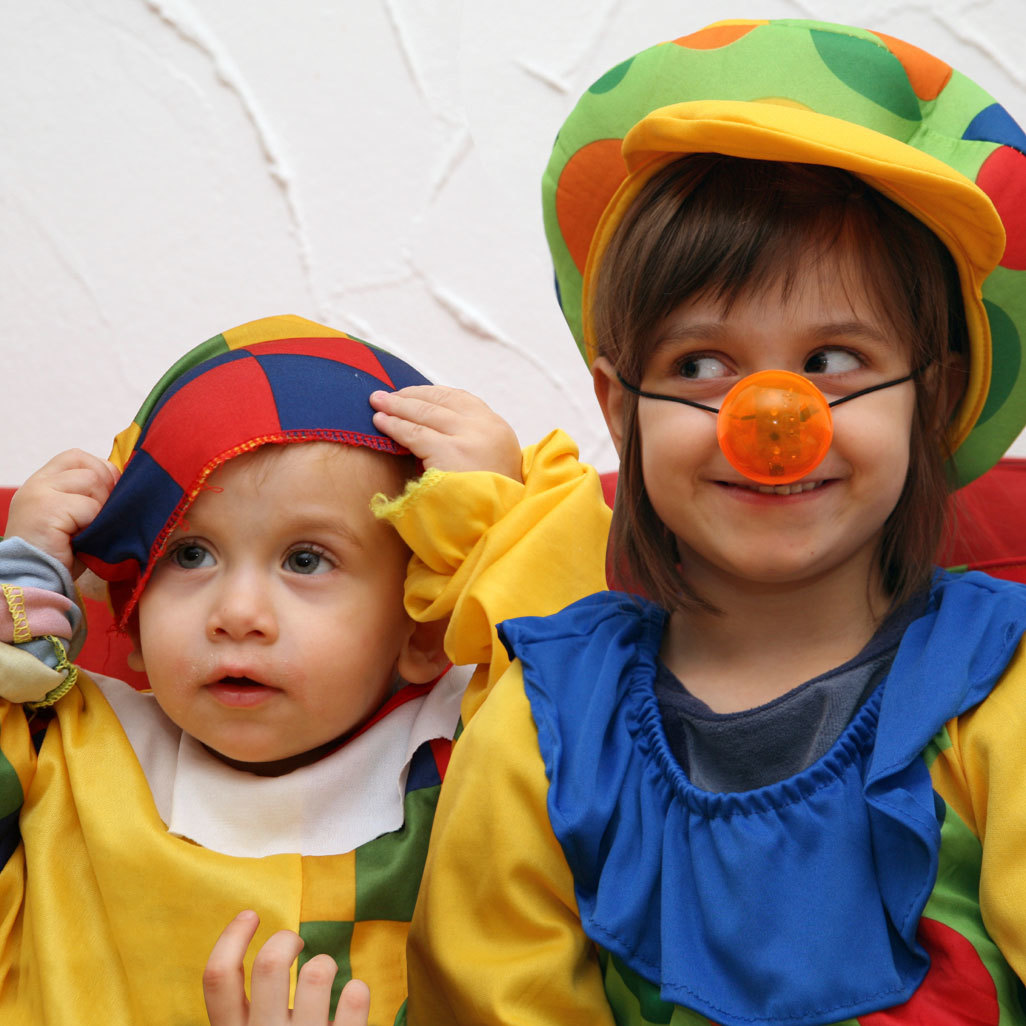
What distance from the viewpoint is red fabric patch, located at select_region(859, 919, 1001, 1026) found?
→ 0.71 metres

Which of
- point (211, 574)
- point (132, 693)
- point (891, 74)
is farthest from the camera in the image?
point (132, 693)

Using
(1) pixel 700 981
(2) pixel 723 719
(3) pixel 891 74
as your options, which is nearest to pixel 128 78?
(3) pixel 891 74

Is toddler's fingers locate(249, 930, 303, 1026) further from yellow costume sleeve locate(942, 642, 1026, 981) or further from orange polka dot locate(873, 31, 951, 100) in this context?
orange polka dot locate(873, 31, 951, 100)

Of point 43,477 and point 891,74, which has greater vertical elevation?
point 891,74

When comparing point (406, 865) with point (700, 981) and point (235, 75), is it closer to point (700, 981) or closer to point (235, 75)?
point (700, 981)

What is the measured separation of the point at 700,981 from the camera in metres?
0.77

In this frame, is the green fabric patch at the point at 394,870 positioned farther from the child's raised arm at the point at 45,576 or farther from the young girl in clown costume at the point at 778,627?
the child's raised arm at the point at 45,576

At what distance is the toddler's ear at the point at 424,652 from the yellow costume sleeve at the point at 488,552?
0.14 ft

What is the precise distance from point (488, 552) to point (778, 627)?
0.25m

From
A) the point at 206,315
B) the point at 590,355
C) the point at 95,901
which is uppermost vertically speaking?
the point at 590,355

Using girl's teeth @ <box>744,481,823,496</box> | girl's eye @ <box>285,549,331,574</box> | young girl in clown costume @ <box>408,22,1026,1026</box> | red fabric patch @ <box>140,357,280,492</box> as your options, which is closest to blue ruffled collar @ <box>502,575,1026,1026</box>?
young girl in clown costume @ <box>408,22,1026,1026</box>

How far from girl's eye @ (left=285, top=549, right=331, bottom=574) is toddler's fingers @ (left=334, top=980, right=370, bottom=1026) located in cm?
34

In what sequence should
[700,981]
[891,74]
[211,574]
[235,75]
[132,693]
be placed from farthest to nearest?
[235,75], [132,693], [211,574], [891,74], [700,981]

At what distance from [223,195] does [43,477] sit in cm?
90
